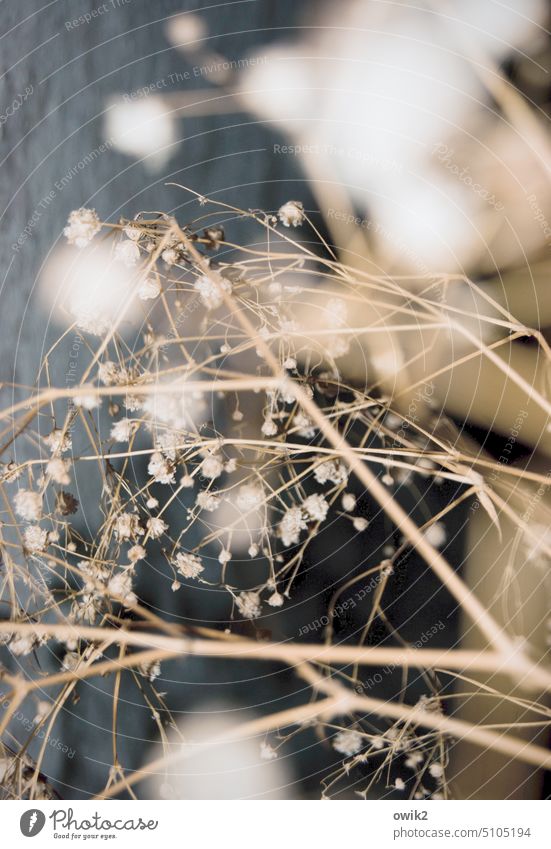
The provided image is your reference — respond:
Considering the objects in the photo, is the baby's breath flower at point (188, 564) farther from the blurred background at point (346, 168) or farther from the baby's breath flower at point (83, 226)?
the baby's breath flower at point (83, 226)

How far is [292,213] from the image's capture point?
374 mm

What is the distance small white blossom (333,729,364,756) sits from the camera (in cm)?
39

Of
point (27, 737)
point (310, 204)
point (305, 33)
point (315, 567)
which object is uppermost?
point (305, 33)

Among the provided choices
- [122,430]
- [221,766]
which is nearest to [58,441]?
[122,430]

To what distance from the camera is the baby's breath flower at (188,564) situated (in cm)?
38

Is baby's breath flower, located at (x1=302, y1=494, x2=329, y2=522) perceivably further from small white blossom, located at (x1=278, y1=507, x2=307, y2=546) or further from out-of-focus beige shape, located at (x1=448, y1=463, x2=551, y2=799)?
out-of-focus beige shape, located at (x1=448, y1=463, x2=551, y2=799)

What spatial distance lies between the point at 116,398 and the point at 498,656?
1.16ft

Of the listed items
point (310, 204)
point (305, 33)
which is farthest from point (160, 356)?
point (305, 33)

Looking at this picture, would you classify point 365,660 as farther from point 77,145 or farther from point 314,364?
point 77,145

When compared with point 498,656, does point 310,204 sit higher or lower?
higher

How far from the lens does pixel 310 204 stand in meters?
0.38

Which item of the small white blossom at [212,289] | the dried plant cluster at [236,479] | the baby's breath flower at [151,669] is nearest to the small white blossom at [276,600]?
the dried plant cluster at [236,479]

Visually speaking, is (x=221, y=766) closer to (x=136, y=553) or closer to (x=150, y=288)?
(x=136, y=553)

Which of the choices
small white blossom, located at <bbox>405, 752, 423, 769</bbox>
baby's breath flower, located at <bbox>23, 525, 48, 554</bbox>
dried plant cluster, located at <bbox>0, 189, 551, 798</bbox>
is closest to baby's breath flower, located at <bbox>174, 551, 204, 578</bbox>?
dried plant cluster, located at <bbox>0, 189, 551, 798</bbox>
